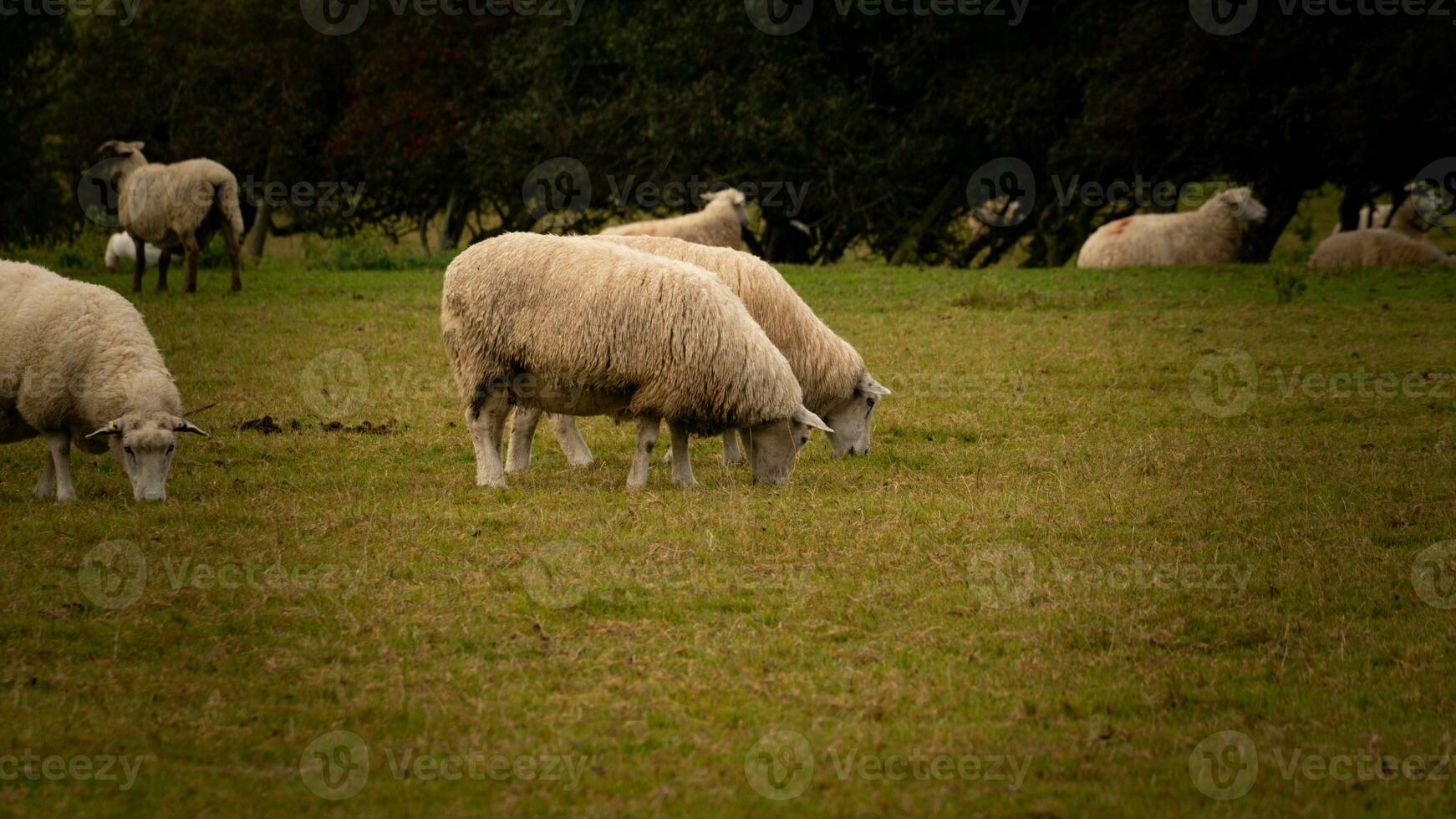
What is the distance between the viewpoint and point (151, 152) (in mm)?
31547

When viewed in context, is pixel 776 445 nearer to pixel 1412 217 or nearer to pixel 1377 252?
pixel 1377 252

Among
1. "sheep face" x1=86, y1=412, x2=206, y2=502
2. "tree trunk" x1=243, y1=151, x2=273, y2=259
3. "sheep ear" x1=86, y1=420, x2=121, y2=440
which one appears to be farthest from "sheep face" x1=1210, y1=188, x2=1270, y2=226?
"tree trunk" x1=243, y1=151, x2=273, y2=259

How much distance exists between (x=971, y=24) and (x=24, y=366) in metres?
22.6

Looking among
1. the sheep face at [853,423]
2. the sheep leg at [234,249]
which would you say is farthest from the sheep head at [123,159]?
the sheep face at [853,423]

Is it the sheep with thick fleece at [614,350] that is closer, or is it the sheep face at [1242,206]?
the sheep with thick fleece at [614,350]

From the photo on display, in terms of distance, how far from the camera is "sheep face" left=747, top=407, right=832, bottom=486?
9.65 m

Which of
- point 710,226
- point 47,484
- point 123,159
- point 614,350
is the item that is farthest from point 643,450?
point 123,159

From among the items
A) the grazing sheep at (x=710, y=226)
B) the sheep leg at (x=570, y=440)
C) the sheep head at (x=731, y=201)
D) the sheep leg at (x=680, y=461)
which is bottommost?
the sheep leg at (x=570, y=440)

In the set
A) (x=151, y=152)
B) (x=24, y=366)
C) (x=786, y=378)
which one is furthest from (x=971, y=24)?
(x=24, y=366)

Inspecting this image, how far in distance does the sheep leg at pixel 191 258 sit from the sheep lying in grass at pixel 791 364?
1065 centimetres

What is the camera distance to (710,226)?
20.0 metres

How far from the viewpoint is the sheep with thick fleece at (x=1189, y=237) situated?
24.1 metres

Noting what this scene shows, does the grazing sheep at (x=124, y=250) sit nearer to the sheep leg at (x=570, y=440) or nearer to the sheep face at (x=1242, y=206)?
the sheep leg at (x=570, y=440)

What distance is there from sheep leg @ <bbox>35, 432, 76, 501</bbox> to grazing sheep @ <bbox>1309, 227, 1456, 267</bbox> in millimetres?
19355
